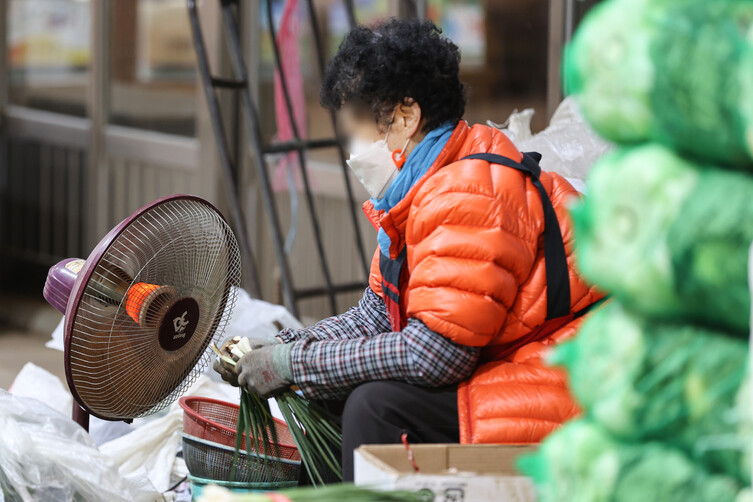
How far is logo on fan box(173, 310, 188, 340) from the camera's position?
7.36ft

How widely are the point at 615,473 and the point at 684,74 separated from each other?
469 mm

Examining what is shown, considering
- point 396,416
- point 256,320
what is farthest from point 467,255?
point 256,320

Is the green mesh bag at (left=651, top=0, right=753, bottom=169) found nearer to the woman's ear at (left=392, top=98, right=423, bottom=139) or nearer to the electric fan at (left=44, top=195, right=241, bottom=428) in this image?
the woman's ear at (left=392, top=98, right=423, bottom=139)

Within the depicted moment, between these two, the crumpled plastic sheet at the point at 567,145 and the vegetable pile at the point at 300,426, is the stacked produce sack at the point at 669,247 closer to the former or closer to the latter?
the vegetable pile at the point at 300,426

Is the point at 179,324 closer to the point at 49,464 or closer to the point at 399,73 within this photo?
the point at 49,464

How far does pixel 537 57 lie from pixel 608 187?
2881mm

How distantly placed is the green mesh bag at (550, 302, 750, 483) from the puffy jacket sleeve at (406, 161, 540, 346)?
2.10 ft

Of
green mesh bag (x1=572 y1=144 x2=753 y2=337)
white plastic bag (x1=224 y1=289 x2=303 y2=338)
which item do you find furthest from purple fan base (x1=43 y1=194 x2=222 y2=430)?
green mesh bag (x1=572 y1=144 x2=753 y2=337)

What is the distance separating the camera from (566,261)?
2025 millimetres

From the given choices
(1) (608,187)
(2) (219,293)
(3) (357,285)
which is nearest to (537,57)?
(3) (357,285)

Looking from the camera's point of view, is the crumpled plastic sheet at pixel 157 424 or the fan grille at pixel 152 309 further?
the crumpled plastic sheet at pixel 157 424

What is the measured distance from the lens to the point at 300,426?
2271 millimetres

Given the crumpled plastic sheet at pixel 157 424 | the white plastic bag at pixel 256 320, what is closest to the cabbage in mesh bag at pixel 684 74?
the crumpled plastic sheet at pixel 157 424

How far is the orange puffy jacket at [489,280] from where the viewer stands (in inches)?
73.7
